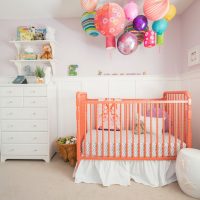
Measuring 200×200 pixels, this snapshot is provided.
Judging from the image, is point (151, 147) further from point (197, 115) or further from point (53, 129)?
point (53, 129)

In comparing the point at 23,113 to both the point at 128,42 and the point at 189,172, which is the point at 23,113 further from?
the point at 189,172

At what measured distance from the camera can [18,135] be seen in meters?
2.73

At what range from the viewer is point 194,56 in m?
2.57

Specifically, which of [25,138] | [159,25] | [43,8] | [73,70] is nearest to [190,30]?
[159,25]

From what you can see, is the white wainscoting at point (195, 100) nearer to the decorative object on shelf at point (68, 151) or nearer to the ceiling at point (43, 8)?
the ceiling at point (43, 8)

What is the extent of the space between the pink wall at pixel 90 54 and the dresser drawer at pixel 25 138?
97cm

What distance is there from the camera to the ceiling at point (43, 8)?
8.28 ft

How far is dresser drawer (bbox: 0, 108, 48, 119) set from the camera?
2705mm

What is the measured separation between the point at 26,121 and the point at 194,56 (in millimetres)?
2371

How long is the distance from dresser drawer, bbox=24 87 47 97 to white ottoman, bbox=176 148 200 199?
182 centimetres

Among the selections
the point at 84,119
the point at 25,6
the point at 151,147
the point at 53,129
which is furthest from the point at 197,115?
the point at 25,6

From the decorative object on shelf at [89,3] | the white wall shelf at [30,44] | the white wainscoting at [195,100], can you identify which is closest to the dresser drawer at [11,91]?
the white wall shelf at [30,44]

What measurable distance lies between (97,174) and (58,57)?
6.06ft

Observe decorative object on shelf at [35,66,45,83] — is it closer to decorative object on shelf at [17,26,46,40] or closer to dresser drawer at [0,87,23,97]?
dresser drawer at [0,87,23,97]
